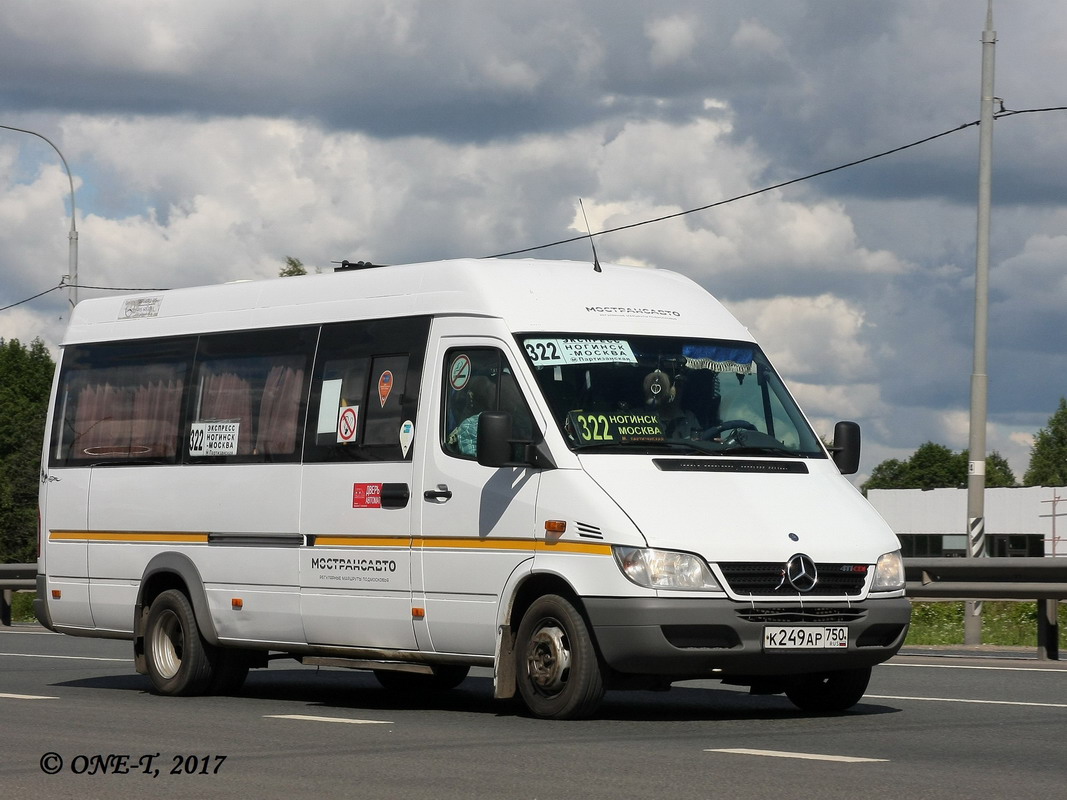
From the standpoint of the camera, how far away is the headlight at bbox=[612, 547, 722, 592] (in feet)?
34.7

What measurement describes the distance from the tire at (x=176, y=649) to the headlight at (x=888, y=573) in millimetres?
5082

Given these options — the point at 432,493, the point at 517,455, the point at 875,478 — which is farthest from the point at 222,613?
the point at 875,478

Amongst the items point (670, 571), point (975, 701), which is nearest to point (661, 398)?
point (670, 571)

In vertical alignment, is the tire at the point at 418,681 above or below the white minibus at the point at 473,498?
below

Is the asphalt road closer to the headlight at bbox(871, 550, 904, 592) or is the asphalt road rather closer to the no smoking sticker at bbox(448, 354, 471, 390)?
the headlight at bbox(871, 550, 904, 592)

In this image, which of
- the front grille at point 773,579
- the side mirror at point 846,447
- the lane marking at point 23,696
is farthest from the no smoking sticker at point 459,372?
the lane marking at point 23,696

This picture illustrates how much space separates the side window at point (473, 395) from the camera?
1155 centimetres

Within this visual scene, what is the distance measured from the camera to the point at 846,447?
12336 millimetres

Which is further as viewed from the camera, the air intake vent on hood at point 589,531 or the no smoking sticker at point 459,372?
the no smoking sticker at point 459,372

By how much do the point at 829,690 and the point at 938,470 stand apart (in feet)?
543

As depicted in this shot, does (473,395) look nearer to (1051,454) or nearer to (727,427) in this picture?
(727,427)

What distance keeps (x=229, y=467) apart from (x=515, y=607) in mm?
3099

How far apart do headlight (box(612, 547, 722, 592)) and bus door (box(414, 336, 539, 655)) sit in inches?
33.8

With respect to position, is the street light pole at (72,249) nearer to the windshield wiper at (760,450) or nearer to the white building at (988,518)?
the windshield wiper at (760,450)
